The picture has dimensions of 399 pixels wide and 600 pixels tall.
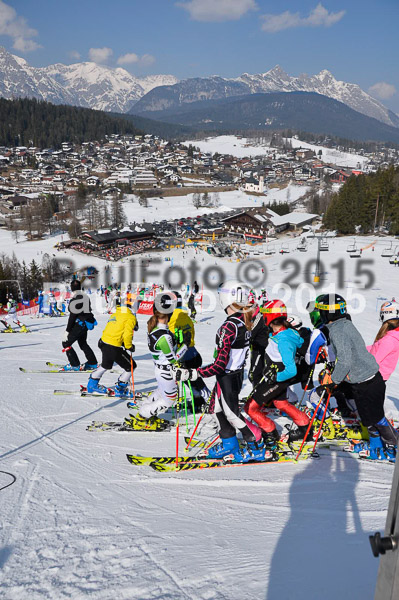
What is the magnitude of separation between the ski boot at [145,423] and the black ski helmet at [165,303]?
61.6 inches

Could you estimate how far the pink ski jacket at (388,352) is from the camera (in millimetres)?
4477

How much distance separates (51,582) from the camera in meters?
2.57

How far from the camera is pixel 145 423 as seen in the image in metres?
5.32

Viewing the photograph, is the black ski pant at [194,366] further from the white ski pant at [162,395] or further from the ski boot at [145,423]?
the white ski pant at [162,395]

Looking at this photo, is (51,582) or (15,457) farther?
(15,457)

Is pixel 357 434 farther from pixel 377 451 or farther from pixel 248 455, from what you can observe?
pixel 248 455

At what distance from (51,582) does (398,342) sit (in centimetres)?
388

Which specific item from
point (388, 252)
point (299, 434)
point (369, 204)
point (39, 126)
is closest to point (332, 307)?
point (299, 434)

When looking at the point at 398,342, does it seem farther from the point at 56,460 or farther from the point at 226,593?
the point at 56,460

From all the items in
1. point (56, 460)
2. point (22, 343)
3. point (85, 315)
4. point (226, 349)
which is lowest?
point (22, 343)

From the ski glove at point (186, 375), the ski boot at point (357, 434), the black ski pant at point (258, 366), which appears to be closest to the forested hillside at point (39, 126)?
the black ski pant at point (258, 366)

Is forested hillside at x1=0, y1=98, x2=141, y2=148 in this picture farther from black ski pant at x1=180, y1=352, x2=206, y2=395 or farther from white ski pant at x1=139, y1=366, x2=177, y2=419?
white ski pant at x1=139, y1=366, x2=177, y2=419

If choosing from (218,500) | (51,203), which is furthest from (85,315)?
(51,203)

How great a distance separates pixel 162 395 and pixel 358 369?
230 cm
